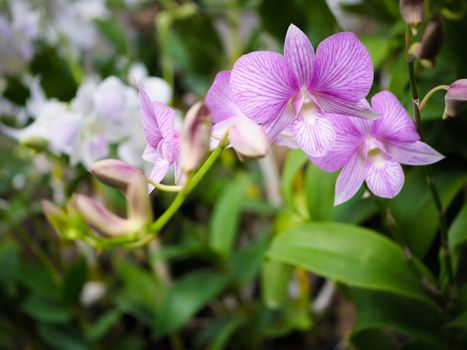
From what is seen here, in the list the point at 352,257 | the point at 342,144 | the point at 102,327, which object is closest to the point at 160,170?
the point at 342,144

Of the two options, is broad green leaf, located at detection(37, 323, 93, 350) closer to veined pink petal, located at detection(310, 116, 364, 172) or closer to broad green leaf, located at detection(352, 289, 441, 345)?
broad green leaf, located at detection(352, 289, 441, 345)

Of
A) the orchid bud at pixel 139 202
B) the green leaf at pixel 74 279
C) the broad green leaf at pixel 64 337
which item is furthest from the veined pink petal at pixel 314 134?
the broad green leaf at pixel 64 337

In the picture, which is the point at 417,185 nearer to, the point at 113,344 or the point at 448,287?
the point at 448,287

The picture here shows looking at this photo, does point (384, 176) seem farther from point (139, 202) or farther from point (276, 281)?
point (276, 281)

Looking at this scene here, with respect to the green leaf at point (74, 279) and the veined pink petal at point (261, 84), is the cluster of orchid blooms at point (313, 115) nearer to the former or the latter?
the veined pink petal at point (261, 84)

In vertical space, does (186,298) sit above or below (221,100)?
below

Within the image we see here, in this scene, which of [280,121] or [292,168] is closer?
[280,121]
